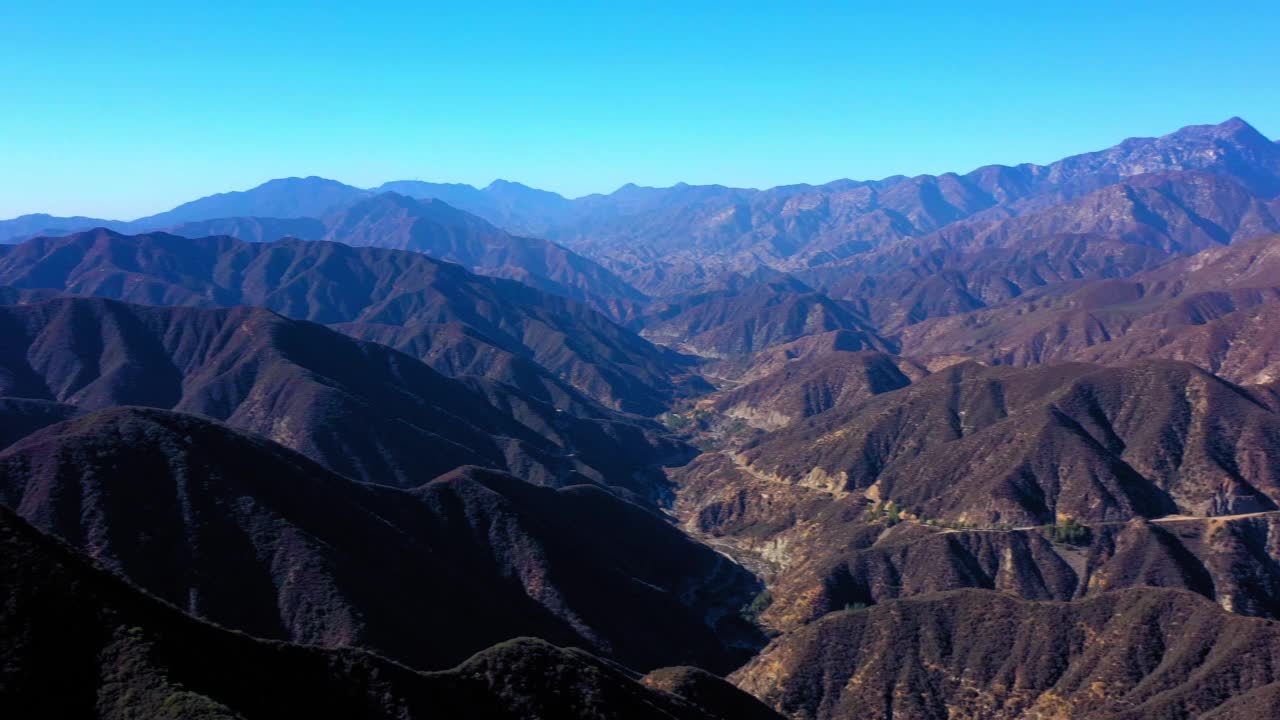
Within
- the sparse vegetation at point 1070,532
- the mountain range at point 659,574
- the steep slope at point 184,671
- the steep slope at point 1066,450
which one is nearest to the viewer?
the steep slope at point 184,671

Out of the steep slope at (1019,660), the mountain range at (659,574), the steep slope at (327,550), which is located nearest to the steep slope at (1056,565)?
the mountain range at (659,574)

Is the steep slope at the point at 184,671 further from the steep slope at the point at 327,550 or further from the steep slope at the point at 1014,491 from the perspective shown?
the steep slope at the point at 1014,491

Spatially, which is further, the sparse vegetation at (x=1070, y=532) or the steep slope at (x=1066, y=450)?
the steep slope at (x=1066, y=450)

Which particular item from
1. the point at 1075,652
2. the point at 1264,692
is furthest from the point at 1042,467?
the point at 1264,692

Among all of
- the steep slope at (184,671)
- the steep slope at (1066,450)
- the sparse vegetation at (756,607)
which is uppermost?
the steep slope at (184,671)

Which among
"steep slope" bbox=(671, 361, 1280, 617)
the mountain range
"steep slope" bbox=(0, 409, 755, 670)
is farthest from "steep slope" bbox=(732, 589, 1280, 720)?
"steep slope" bbox=(671, 361, 1280, 617)

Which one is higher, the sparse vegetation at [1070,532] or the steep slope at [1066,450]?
the steep slope at [1066,450]

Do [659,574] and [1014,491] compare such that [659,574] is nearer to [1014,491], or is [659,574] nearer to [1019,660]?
[1019,660]
